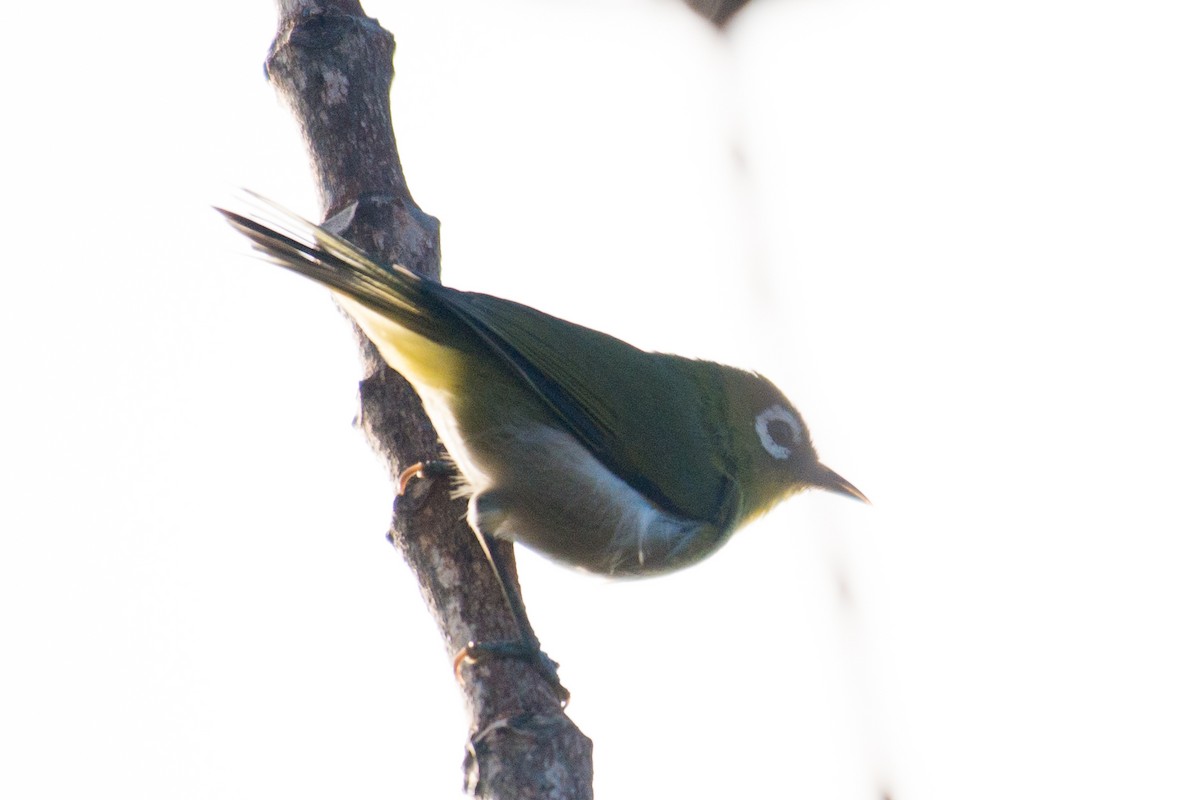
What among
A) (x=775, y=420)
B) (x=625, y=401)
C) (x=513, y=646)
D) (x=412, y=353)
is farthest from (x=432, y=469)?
(x=775, y=420)

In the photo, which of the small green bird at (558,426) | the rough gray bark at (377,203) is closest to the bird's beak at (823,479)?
the small green bird at (558,426)

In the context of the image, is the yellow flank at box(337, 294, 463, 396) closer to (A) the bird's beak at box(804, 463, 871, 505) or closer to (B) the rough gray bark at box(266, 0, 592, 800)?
(B) the rough gray bark at box(266, 0, 592, 800)

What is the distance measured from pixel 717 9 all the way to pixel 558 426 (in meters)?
1.69

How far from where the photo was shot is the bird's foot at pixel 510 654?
2699mm

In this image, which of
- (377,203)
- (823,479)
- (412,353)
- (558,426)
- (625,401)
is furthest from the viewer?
(823,479)

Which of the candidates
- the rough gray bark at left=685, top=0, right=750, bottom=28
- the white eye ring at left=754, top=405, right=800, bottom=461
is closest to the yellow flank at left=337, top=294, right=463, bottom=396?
the rough gray bark at left=685, top=0, right=750, bottom=28

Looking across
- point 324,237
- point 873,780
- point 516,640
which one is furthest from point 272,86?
point 873,780

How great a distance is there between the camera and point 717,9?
2.19m

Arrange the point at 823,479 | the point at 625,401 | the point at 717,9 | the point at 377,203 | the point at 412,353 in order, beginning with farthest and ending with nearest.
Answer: the point at 823,479 < the point at 625,401 < the point at 412,353 < the point at 377,203 < the point at 717,9

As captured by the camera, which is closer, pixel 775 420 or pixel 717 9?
pixel 717 9

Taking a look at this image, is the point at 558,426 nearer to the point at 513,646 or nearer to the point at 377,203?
the point at 377,203

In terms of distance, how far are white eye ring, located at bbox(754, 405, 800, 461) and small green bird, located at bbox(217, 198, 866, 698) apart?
0.8 inches

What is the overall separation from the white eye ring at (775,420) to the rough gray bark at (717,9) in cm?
244

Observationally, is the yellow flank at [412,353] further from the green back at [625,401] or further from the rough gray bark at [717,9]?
the rough gray bark at [717,9]
